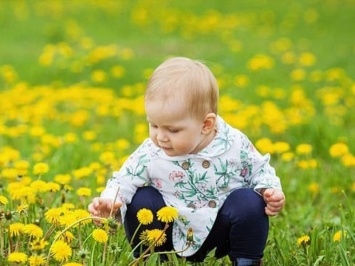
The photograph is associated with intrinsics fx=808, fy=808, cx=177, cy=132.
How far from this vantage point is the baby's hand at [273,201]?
2.77 m

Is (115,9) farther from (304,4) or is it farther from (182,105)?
(182,105)

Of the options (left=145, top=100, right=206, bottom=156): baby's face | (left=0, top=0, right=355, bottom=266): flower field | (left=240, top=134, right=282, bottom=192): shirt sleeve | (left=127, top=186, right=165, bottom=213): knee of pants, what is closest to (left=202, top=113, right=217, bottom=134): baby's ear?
(left=145, top=100, right=206, bottom=156): baby's face

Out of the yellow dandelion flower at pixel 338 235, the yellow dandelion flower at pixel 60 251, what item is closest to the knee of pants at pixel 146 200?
the yellow dandelion flower at pixel 60 251

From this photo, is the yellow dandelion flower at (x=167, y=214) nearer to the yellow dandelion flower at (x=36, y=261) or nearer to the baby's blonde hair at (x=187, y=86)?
the baby's blonde hair at (x=187, y=86)

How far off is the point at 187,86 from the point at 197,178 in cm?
34

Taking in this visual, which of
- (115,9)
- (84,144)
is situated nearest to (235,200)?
(84,144)

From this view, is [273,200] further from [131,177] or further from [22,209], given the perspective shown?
[22,209]

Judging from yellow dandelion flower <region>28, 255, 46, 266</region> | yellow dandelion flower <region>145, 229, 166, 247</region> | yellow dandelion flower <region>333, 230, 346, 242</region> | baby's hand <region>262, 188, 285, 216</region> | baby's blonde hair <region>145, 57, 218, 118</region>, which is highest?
baby's blonde hair <region>145, 57, 218, 118</region>

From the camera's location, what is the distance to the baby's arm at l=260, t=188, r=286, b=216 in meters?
2.77

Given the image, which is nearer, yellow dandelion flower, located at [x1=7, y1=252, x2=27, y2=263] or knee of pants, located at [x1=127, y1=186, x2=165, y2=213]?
yellow dandelion flower, located at [x1=7, y1=252, x2=27, y2=263]

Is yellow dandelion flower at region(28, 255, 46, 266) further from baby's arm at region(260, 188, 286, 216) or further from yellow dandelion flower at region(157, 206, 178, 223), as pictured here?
baby's arm at region(260, 188, 286, 216)

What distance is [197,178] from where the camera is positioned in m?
2.84

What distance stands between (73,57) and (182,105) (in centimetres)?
561

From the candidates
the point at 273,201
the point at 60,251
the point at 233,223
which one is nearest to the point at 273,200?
the point at 273,201
